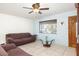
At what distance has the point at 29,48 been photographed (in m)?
2.54

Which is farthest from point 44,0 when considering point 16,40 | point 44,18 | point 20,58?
point 16,40

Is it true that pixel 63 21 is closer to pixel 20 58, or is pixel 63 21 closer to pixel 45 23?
pixel 45 23

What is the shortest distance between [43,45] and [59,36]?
63 centimetres

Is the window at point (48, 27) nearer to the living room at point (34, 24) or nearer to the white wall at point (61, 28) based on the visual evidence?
the living room at point (34, 24)

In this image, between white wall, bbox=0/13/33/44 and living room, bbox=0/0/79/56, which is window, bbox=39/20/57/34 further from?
white wall, bbox=0/13/33/44

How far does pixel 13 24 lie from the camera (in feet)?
6.22

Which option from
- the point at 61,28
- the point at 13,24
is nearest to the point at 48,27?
the point at 61,28

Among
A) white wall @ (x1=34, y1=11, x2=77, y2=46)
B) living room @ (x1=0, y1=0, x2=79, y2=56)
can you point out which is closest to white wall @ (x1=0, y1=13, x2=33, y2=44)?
living room @ (x1=0, y1=0, x2=79, y2=56)

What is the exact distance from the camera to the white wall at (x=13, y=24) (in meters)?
1.84

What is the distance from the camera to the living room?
187 centimetres

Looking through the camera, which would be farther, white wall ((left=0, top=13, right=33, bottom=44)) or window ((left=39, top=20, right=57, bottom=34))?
window ((left=39, top=20, right=57, bottom=34))

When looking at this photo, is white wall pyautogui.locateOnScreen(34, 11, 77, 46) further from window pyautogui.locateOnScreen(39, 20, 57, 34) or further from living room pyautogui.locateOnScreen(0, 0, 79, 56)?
window pyautogui.locateOnScreen(39, 20, 57, 34)

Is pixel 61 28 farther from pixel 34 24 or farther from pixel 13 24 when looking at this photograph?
pixel 13 24

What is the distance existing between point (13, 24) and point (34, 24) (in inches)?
19.9
